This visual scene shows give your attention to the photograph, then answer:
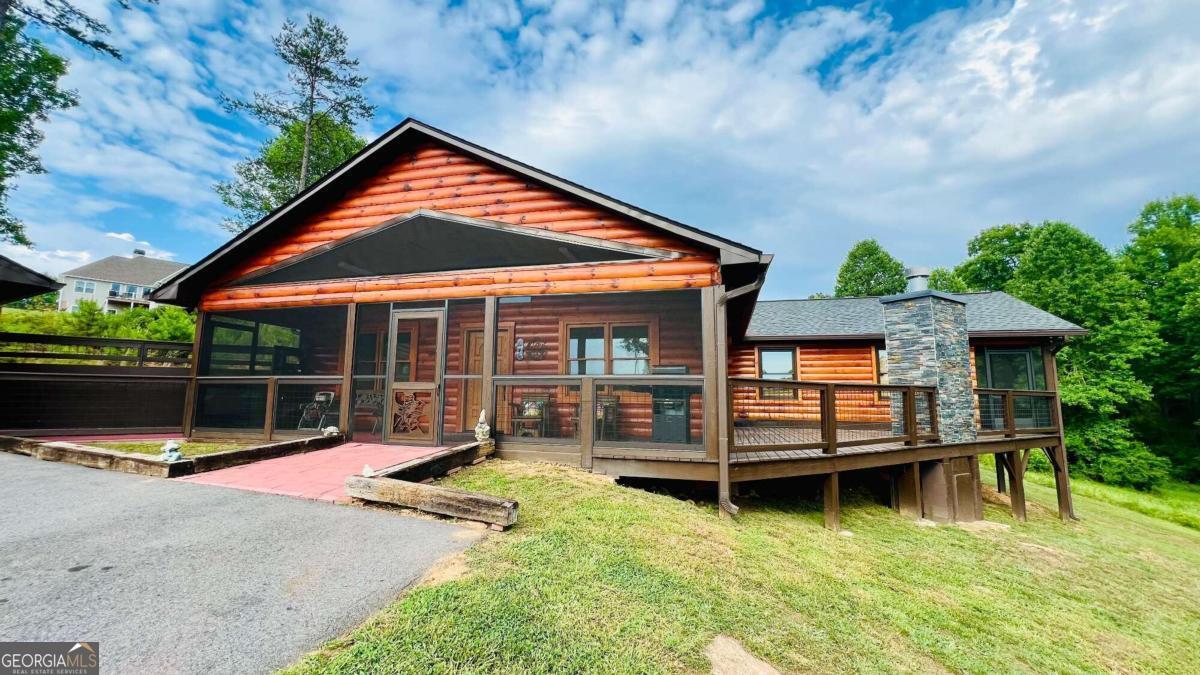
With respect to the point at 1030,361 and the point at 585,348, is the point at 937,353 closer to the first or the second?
the point at 585,348

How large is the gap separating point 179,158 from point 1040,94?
41768 millimetres

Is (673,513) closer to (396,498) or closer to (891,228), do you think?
(396,498)

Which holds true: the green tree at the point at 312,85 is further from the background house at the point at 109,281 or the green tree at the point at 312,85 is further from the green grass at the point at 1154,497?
the background house at the point at 109,281

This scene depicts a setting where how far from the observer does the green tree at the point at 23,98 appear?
603 inches

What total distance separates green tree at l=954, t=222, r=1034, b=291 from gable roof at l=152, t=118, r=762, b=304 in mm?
35423

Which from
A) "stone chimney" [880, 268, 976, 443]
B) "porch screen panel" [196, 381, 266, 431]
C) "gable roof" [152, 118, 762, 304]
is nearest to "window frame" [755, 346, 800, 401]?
"stone chimney" [880, 268, 976, 443]

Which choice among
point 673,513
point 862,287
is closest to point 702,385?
point 673,513

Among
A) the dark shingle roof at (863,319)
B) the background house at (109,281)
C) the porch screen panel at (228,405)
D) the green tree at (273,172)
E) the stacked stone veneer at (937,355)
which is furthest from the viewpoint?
the background house at (109,281)

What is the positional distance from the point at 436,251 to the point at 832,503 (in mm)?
7328

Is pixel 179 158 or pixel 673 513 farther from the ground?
pixel 179 158

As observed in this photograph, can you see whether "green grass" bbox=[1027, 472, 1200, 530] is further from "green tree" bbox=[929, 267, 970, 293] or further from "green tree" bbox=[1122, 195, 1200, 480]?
"green tree" bbox=[929, 267, 970, 293]

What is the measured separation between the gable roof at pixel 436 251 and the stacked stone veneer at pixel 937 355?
5.32 meters

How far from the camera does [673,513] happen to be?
15.9 ft

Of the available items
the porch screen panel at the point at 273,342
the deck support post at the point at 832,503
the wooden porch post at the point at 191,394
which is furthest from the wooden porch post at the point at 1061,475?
the wooden porch post at the point at 191,394
